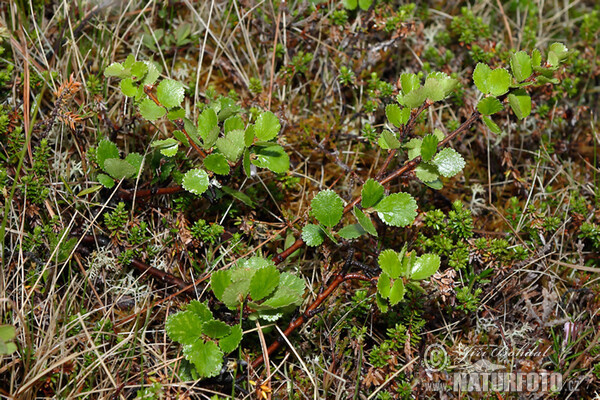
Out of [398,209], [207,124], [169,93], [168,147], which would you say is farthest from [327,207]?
[169,93]

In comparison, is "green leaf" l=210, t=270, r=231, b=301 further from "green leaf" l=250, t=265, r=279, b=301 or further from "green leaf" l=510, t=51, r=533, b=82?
"green leaf" l=510, t=51, r=533, b=82

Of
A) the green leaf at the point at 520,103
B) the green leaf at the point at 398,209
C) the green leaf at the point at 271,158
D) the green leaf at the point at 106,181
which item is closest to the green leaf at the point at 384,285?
the green leaf at the point at 398,209

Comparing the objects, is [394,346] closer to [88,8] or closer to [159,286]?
Answer: [159,286]

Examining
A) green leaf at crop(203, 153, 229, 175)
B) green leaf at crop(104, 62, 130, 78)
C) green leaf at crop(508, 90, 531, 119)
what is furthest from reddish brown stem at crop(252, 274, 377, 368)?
green leaf at crop(104, 62, 130, 78)

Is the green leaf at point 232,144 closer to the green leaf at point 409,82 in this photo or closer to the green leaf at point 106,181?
the green leaf at point 106,181

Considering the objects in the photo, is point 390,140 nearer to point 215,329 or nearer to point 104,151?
point 215,329

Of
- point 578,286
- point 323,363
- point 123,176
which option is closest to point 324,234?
point 323,363
